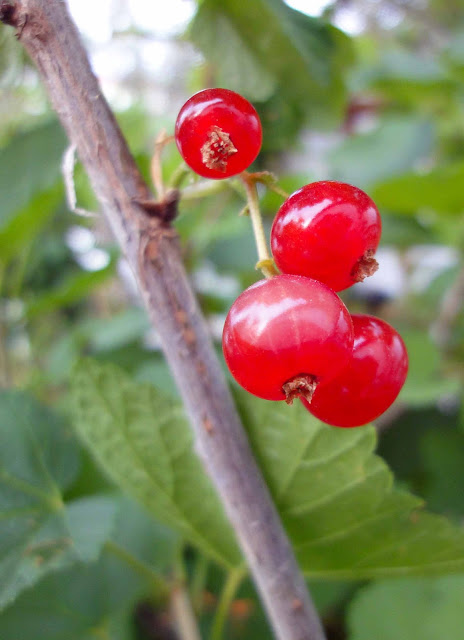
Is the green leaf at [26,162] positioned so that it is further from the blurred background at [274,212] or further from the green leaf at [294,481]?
the green leaf at [294,481]

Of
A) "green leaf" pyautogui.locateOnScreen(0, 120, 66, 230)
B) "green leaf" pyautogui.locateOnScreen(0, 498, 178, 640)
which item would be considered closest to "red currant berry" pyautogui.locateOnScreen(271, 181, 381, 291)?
"green leaf" pyautogui.locateOnScreen(0, 498, 178, 640)

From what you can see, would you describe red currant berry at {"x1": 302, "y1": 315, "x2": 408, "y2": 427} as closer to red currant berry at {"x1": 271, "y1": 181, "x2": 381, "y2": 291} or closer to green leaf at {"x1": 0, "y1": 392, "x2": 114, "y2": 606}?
red currant berry at {"x1": 271, "y1": 181, "x2": 381, "y2": 291}

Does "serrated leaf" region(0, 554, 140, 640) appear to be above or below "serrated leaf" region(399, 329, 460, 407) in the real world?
above

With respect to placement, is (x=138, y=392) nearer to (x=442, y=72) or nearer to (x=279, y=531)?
(x=279, y=531)

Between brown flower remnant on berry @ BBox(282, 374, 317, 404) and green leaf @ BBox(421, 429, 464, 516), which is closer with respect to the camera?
brown flower remnant on berry @ BBox(282, 374, 317, 404)

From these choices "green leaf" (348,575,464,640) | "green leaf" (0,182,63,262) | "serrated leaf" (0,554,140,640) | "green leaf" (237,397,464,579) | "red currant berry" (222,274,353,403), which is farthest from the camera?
"green leaf" (0,182,63,262)
